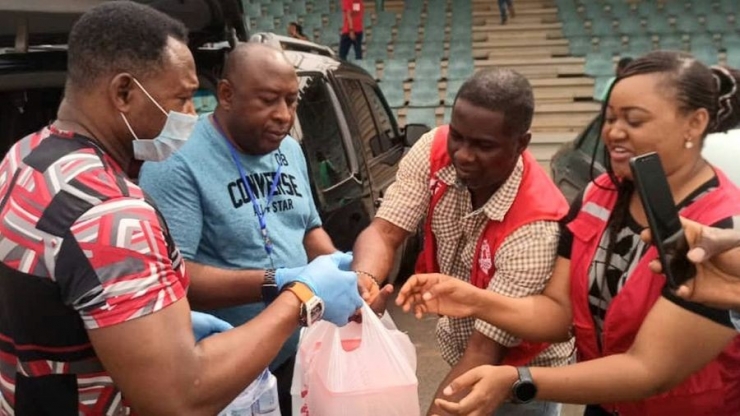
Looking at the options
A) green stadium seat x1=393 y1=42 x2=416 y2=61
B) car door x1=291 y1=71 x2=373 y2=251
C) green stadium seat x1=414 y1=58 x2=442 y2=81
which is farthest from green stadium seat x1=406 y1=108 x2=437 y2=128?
car door x1=291 y1=71 x2=373 y2=251

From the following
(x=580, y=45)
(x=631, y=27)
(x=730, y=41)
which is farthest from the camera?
(x=631, y=27)

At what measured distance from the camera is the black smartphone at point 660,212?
1.37 meters

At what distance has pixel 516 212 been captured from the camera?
2070 millimetres

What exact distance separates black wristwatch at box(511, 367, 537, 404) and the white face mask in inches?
38.3

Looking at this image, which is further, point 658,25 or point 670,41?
point 658,25

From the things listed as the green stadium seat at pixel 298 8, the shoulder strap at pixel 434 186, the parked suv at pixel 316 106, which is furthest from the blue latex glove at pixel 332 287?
the green stadium seat at pixel 298 8

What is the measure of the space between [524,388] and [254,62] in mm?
1298

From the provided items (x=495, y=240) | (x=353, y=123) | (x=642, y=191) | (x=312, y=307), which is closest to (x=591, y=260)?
(x=495, y=240)

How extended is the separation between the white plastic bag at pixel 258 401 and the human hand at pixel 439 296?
0.42 meters

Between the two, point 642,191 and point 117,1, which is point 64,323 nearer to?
point 117,1

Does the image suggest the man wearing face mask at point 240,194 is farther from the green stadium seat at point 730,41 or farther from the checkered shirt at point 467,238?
the green stadium seat at point 730,41

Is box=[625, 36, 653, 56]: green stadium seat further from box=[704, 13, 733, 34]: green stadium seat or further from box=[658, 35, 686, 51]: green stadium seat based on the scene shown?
box=[704, 13, 733, 34]: green stadium seat

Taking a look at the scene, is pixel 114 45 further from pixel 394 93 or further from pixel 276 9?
pixel 276 9

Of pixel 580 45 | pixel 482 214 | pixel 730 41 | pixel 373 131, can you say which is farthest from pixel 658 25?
pixel 482 214
